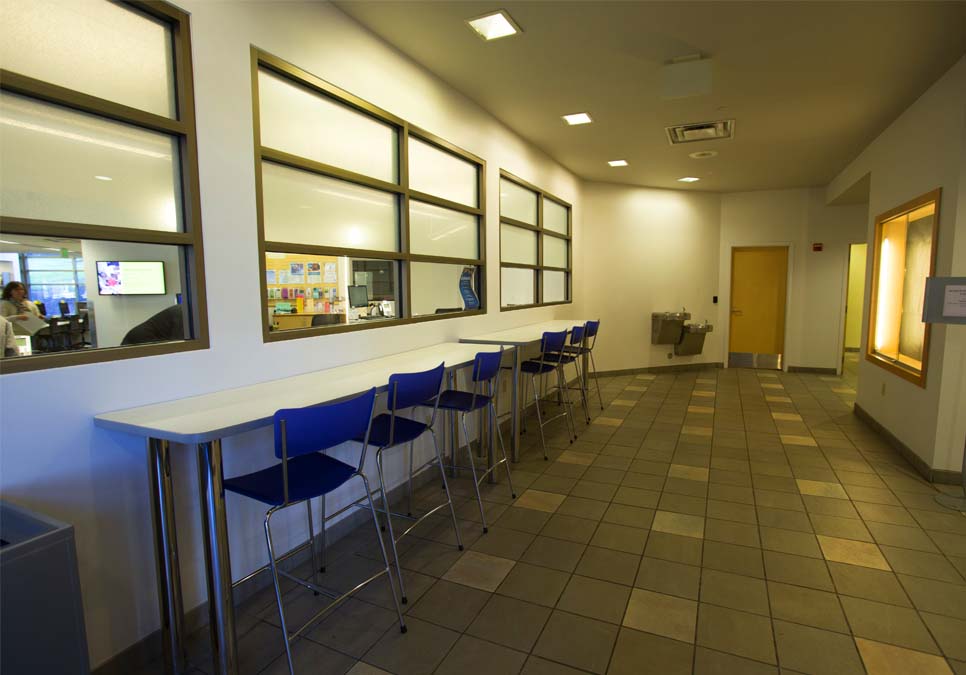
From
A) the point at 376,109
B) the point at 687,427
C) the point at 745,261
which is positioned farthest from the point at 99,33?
the point at 745,261

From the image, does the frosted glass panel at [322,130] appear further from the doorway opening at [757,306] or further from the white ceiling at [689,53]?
the doorway opening at [757,306]

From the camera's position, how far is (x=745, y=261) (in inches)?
344

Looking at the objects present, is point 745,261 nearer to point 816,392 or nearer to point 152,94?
point 816,392

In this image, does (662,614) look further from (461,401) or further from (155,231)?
(155,231)

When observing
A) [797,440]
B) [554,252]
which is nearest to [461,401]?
[797,440]

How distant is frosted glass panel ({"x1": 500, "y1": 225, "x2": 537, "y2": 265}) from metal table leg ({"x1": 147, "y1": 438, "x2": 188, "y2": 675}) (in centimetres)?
383

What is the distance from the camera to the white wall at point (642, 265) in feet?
26.1

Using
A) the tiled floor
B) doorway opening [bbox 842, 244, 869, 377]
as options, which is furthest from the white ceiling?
doorway opening [bbox 842, 244, 869, 377]

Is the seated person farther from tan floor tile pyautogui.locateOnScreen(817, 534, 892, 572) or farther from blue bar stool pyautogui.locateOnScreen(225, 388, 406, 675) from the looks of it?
tan floor tile pyautogui.locateOnScreen(817, 534, 892, 572)

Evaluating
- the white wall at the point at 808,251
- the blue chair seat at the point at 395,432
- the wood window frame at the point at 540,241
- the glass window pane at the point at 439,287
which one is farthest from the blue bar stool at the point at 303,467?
the white wall at the point at 808,251

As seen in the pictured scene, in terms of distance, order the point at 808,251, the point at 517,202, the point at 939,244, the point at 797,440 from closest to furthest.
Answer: the point at 939,244
the point at 797,440
the point at 517,202
the point at 808,251

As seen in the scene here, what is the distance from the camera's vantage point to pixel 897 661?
6.33ft

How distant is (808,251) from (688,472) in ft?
19.5

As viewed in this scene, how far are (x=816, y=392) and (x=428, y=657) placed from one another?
6693mm
